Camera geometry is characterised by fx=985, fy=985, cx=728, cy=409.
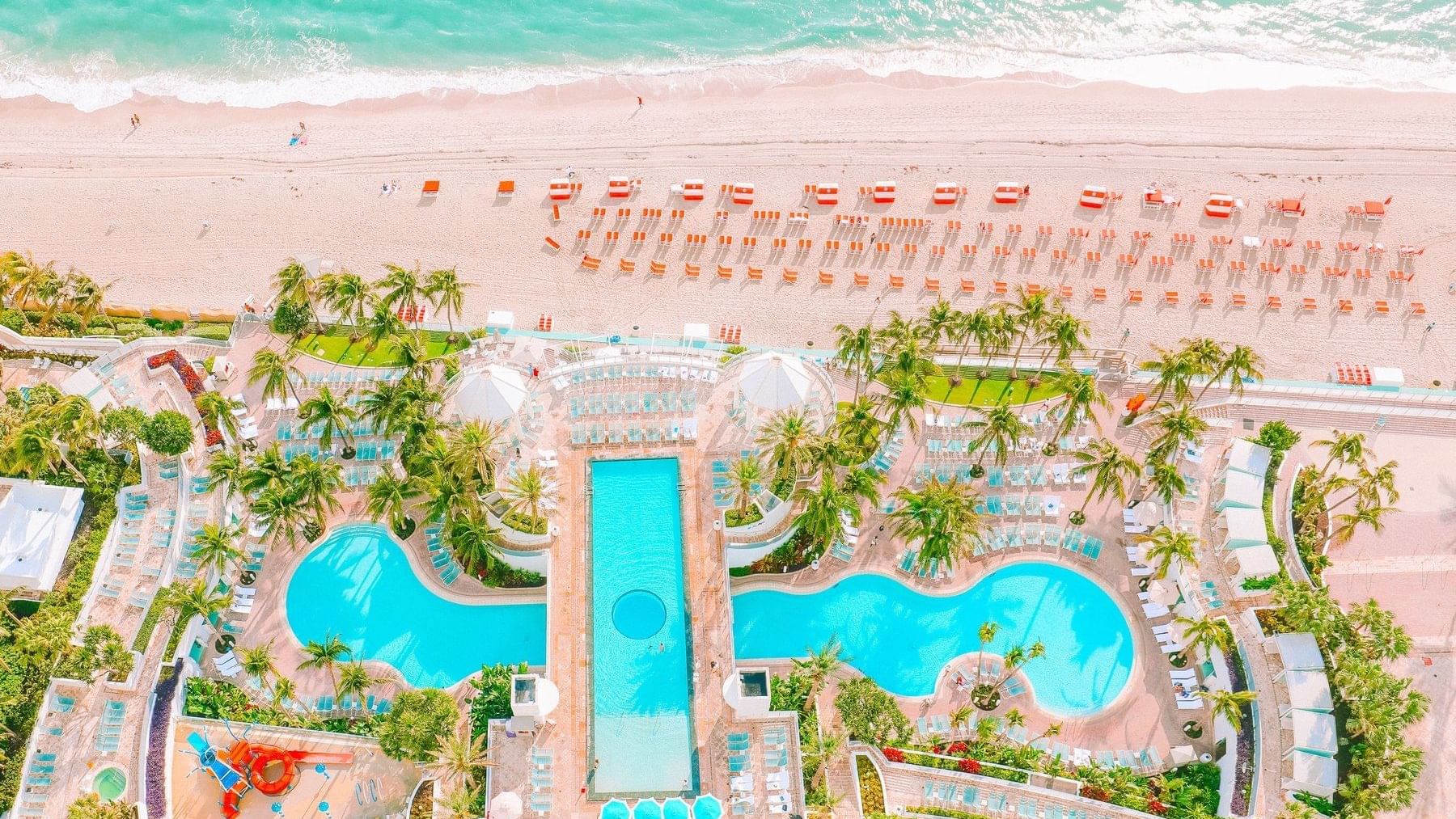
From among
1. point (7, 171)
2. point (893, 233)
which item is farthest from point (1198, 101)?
point (7, 171)

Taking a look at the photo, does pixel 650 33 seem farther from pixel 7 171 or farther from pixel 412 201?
pixel 7 171

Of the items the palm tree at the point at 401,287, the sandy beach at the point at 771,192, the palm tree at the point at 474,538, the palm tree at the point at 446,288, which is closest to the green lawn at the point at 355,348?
the palm tree at the point at 446,288

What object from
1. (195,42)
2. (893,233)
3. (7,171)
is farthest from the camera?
(195,42)

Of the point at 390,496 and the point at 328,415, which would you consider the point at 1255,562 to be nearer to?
the point at 390,496

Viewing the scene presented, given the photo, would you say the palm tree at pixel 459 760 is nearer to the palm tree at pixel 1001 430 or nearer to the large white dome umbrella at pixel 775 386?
the large white dome umbrella at pixel 775 386

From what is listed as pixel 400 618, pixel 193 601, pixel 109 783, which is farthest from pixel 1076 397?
pixel 109 783
